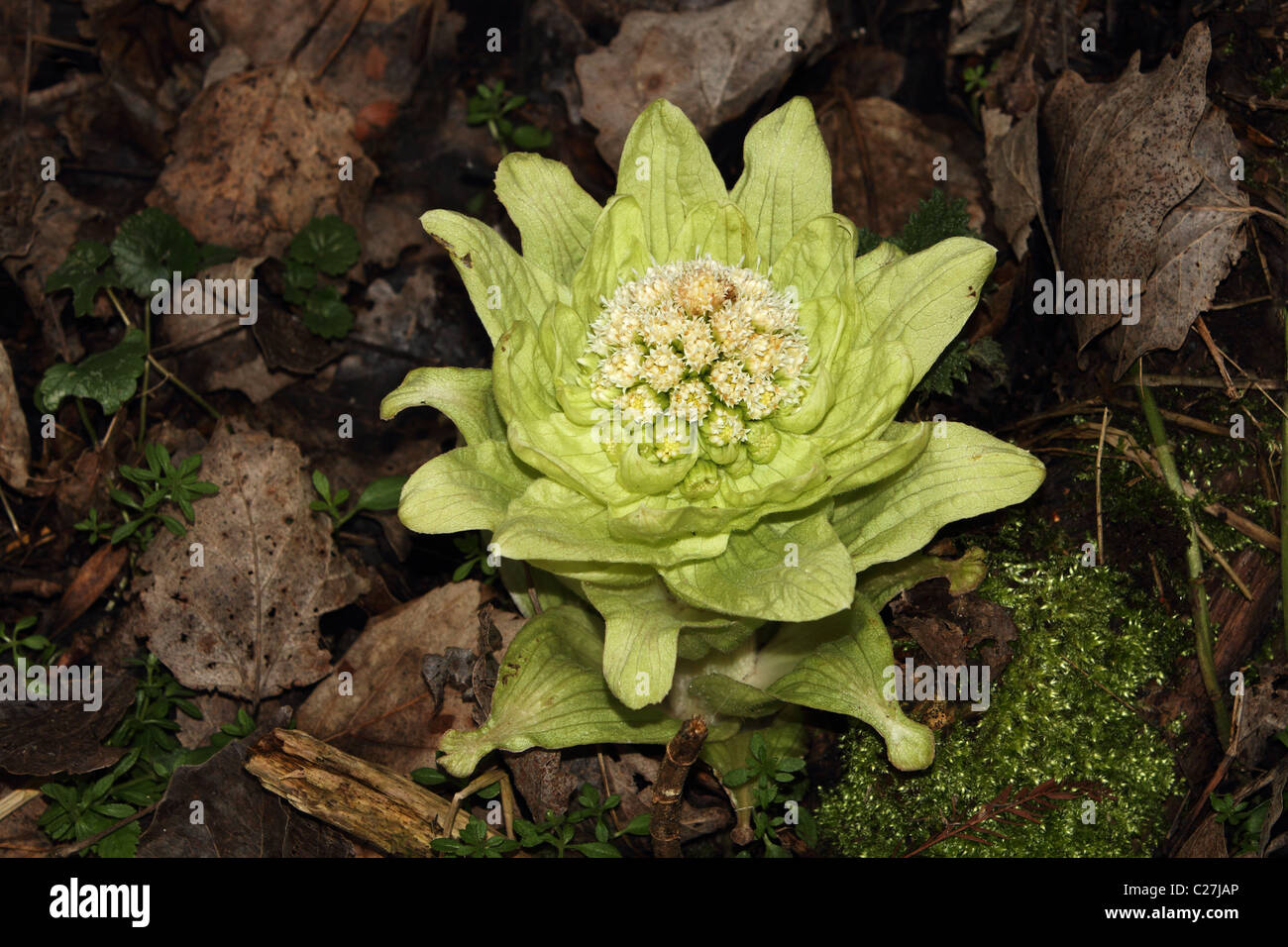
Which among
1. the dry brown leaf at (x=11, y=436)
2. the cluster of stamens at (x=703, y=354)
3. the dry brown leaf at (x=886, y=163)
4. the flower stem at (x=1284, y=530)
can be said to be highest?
the dry brown leaf at (x=886, y=163)

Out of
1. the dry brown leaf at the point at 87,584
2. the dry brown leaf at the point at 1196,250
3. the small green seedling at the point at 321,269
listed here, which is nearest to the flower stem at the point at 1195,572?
the dry brown leaf at the point at 1196,250

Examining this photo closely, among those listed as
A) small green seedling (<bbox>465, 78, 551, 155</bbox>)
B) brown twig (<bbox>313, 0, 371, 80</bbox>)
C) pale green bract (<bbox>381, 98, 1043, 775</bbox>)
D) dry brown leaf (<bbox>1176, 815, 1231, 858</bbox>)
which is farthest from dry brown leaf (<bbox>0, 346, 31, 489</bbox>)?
dry brown leaf (<bbox>1176, 815, 1231, 858</bbox>)

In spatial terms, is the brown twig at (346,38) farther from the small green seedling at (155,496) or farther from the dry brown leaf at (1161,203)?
the dry brown leaf at (1161,203)

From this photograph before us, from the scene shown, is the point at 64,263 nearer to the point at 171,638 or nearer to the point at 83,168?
the point at 83,168

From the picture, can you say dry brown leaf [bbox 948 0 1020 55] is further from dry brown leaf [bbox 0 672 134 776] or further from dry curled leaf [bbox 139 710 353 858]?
dry brown leaf [bbox 0 672 134 776]

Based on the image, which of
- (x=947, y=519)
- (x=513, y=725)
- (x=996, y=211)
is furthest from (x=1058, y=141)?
(x=513, y=725)

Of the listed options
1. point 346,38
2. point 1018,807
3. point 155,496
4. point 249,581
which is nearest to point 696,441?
point 1018,807

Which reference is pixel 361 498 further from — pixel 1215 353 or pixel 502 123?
pixel 1215 353
